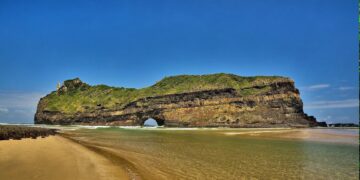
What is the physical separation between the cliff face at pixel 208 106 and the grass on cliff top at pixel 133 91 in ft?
0.89

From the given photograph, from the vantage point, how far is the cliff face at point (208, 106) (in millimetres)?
95812

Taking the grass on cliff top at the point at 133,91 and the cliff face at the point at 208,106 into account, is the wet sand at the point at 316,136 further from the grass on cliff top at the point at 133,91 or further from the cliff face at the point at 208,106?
the grass on cliff top at the point at 133,91

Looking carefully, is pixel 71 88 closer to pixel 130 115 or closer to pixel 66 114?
pixel 66 114

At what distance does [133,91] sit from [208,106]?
3120cm

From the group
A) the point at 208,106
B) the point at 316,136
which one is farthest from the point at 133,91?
the point at 316,136

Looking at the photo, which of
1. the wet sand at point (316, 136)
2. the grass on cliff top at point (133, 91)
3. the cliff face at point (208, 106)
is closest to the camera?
the wet sand at point (316, 136)

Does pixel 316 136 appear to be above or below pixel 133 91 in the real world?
below

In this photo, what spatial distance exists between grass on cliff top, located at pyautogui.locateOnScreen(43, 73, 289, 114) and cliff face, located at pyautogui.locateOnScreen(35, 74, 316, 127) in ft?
0.89

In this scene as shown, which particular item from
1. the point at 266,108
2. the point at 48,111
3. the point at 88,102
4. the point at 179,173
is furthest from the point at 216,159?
the point at 48,111

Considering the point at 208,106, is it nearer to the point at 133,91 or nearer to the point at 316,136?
the point at 133,91

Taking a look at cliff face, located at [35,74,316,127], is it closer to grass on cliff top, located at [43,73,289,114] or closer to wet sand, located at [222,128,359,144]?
grass on cliff top, located at [43,73,289,114]

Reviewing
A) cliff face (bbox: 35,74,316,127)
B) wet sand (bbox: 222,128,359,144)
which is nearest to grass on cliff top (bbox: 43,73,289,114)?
cliff face (bbox: 35,74,316,127)

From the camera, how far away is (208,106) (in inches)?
3964

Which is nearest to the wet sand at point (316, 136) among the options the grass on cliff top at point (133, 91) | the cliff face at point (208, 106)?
the cliff face at point (208, 106)
